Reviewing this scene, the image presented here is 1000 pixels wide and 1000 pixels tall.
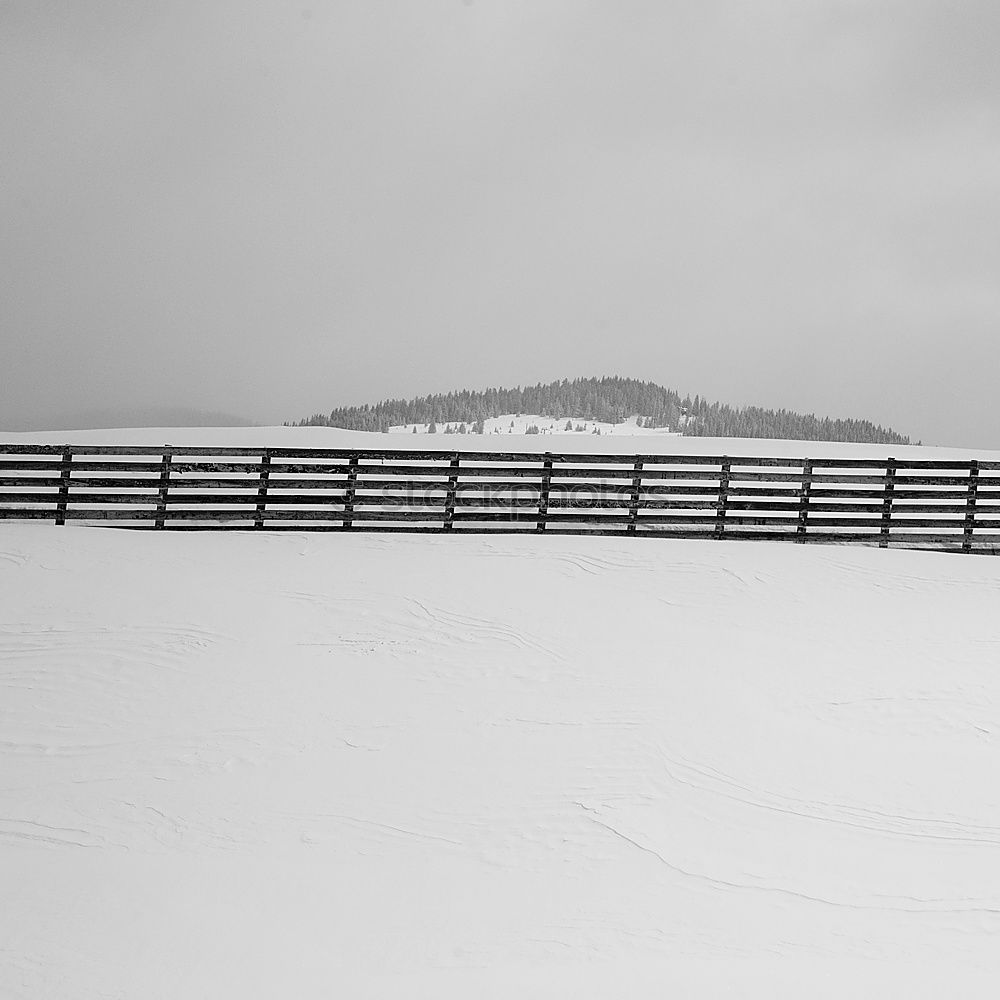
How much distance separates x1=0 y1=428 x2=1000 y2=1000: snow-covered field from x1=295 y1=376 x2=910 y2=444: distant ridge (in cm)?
5890

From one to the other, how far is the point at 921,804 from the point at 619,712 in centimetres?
248

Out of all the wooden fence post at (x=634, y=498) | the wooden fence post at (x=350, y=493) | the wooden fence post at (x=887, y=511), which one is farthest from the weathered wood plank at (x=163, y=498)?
the wooden fence post at (x=887, y=511)

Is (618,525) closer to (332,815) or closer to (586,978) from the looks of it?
(332,815)

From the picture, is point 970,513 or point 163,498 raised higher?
point 970,513

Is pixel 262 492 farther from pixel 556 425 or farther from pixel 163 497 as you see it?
pixel 556 425

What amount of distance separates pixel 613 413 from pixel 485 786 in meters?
147

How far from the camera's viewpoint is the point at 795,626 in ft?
33.1

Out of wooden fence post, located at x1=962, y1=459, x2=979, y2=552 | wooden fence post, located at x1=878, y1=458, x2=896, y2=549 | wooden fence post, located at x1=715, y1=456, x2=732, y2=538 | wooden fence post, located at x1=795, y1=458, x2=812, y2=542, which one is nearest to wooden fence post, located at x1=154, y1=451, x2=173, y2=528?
wooden fence post, located at x1=715, y1=456, x2=732, y2=538

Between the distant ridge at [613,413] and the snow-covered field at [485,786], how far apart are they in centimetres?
5890

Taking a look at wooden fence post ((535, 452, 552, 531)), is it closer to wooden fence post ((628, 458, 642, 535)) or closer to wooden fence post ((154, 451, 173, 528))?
wooden fence post ((628, 458, 642, 535))

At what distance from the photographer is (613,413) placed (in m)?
150

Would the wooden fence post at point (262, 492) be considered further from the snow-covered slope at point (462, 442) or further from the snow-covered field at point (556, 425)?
the snow-covered field at point (556, 425)

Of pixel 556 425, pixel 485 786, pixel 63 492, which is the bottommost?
pixel 485 786

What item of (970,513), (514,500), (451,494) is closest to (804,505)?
(970,513)
